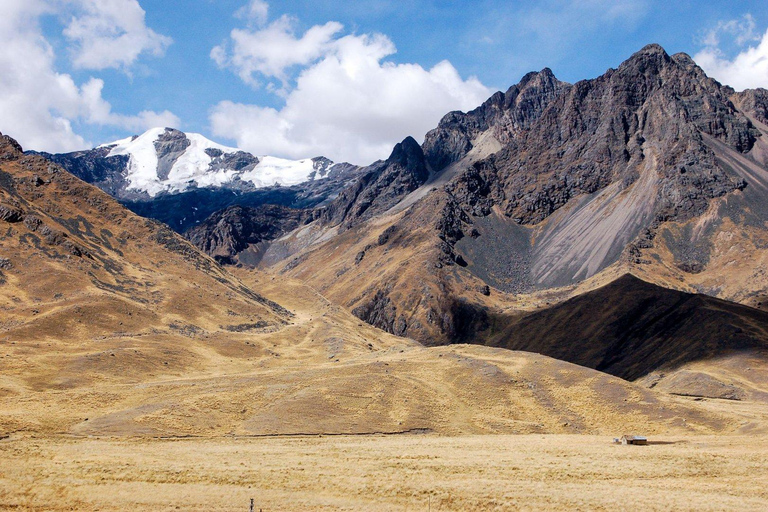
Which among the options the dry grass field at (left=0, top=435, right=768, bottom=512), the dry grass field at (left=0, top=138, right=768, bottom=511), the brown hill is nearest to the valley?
the dry grass field at (left=0, top=435, right=768, bottom=512)

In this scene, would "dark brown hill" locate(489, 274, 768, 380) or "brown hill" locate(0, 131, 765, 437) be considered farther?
"dark brown hill" locate(489, 274, 768, 380)

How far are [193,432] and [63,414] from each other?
13753mm

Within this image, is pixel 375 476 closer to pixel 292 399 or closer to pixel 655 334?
pixel 292 399

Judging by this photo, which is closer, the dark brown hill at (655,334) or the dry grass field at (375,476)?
the dry grass field at (375,476)

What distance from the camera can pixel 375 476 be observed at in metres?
45.2

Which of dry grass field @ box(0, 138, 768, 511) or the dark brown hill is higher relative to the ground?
the dark brown hill

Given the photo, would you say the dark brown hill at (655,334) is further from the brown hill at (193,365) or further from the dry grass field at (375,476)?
the dry grass field at (375,476)

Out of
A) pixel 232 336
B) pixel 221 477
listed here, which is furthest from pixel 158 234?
pixel 221 477

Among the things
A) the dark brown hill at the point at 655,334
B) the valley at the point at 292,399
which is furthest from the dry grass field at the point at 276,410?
the dark brown hill at the point at 655,334

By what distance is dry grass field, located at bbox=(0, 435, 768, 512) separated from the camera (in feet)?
130

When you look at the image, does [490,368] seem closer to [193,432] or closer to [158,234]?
[193,432]

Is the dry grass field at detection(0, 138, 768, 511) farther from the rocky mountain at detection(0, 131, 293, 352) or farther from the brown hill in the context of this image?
the rocky mountain at detection(0, 131, 293, 352)

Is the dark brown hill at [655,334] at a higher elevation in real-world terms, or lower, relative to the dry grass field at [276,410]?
higher

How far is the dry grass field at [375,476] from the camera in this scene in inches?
1556
